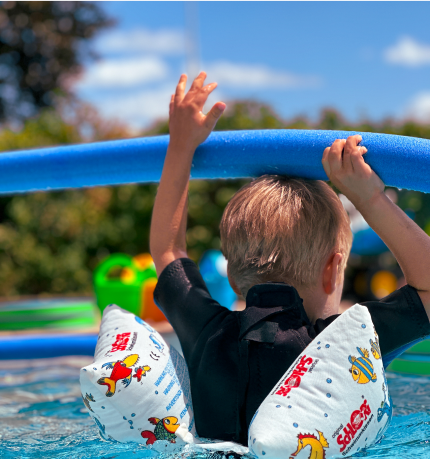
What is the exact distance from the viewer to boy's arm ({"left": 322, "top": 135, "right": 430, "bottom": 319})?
1.56 metres

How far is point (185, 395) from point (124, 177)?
3.13 feet

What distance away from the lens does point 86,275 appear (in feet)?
34.0

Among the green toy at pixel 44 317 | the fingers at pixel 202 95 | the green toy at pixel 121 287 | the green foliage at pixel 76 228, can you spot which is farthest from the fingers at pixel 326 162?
the green foliage at pixel 76 228

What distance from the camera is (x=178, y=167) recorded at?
197 centimetres

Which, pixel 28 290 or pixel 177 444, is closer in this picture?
pixel 177 444

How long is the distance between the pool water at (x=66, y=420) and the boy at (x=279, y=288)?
22 centimetres

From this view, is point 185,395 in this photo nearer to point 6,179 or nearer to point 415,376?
Result: point 6,179

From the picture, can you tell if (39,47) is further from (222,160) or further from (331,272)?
(331,272)

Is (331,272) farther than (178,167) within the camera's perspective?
No

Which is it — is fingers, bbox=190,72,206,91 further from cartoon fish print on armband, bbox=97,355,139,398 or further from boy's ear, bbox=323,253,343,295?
cartoon fish print on armband, bbox=97,355,139,398

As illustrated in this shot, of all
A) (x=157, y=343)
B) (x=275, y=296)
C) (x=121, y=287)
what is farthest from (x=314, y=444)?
(x=121, y=287)

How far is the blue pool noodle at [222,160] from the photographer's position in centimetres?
165

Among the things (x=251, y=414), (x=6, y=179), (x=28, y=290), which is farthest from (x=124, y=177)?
(x=28, y=290)

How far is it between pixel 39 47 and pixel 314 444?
21.3 metres
